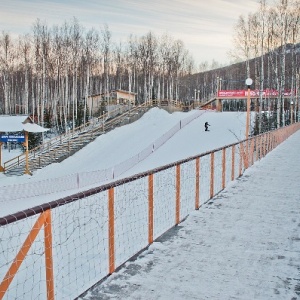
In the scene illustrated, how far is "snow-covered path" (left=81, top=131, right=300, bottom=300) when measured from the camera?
4023mm

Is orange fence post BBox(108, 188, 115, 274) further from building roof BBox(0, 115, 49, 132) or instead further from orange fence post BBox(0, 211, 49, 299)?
building roof BBox(0, 115, 49, 132)

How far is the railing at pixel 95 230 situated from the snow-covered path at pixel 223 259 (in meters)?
0.37

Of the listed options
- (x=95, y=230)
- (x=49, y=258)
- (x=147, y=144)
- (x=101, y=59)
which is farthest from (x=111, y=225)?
(x=101, y=59)

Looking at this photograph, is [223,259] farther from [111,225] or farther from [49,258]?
[49,258]

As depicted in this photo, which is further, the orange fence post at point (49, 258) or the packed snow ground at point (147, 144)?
the packed snow ground at point (147, 144)

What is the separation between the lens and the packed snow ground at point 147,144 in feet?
85.9

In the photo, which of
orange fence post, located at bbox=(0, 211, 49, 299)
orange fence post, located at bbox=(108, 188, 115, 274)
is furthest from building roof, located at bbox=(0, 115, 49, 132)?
orange fence post, located at bbox=(0, 211, 49, 299)

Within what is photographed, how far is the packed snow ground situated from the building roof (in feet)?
11.2

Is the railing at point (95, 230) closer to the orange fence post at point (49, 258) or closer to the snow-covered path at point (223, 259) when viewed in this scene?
the orange fence post at point (49, 258)

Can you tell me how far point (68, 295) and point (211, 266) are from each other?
1752 millimetres

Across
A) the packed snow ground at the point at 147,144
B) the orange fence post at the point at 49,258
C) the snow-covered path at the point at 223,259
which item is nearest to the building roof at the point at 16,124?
the packed snow ground at the point at 147,144

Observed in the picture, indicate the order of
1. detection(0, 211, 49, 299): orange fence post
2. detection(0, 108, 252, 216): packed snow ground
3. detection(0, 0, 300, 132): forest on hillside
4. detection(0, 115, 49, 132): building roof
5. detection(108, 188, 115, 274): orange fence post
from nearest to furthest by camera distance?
detection(0, 211, 49, 299): orange fence post, detection(108, 188, 115, 274): orange fence post, detection(0, 108, 252, 216): packed snow ground, detection(0, 115, 49, 132): building roof, detection(0, 0, 300, 132): forest on hillside

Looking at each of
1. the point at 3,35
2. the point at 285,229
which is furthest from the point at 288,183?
the point at 3,35

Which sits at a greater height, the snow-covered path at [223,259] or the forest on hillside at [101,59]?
the forest on hillside at [101,59]
